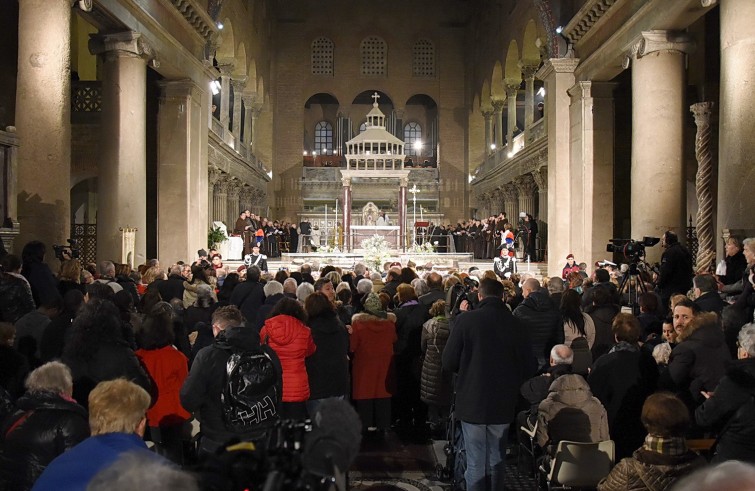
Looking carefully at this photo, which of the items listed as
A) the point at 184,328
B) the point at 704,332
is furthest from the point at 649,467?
the point at 184,328

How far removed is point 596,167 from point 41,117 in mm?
14360

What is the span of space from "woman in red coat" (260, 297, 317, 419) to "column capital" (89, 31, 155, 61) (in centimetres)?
1240

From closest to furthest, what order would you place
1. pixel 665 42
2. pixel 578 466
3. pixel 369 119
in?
pixel 578 466
pixel 665 42
pixel 369 119

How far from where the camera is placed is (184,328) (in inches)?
302

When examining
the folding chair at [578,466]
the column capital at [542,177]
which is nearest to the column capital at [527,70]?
the column capital at [542,177]

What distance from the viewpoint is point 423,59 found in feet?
145

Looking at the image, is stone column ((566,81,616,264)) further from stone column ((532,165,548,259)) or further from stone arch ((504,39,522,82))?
stone arch ((504,39,522,82))

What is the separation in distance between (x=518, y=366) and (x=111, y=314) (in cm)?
286

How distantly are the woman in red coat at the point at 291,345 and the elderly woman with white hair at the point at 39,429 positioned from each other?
2.24m

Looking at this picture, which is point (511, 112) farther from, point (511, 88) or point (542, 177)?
point (542, 177)

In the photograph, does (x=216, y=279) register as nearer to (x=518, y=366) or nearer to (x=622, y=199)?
(x=518, y=366)

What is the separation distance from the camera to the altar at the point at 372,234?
95.7ft

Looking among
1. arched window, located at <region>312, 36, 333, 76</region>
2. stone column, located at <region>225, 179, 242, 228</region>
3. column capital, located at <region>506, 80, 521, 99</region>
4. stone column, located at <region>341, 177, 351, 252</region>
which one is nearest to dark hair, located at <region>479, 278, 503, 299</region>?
stone column, located at <region>341, 177, 351, 252</region>

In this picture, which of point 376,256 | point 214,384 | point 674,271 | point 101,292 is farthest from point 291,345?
point 376,256
